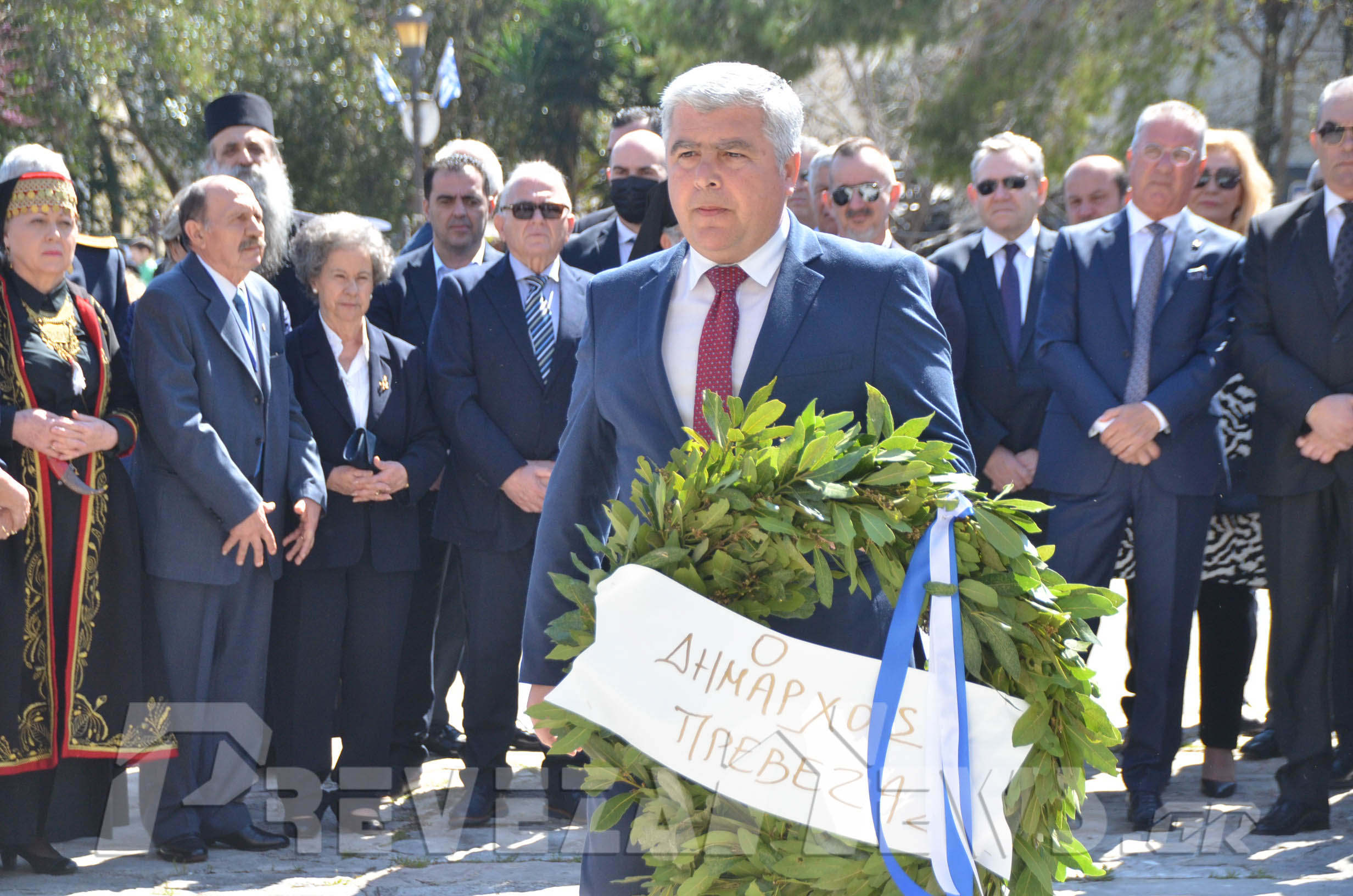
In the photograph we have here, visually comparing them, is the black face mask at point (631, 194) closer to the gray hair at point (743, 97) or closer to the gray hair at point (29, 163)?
the gray hair at point (29, 163)

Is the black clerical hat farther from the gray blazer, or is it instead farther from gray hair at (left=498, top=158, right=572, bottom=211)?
the gray blazer

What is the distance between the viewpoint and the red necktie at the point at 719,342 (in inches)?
105

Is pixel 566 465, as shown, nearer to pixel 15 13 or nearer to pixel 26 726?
pixel 26 726

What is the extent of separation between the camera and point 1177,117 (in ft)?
16.7

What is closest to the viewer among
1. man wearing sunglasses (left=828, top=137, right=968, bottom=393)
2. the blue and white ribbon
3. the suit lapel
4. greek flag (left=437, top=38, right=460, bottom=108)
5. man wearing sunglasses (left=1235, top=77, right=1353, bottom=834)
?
the blue and white ribbon

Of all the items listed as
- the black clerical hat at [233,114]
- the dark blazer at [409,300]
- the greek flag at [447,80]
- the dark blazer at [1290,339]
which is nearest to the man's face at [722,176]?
the dark blazer at [1290,339]

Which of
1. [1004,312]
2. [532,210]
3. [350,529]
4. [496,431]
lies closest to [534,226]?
[532,210]

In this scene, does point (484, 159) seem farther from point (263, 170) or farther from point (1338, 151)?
point (1338, 151)

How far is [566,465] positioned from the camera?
9.40 feet

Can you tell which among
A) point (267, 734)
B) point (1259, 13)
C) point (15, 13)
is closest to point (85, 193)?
point (15, 13)

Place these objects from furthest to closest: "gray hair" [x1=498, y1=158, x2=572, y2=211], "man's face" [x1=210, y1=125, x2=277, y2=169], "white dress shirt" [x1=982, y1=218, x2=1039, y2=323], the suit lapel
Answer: "man's face" [x1=210, y1=125, x2=277, y2=169], "white dress shirt" [x1=982, y1=218, x2=1039, y2=323], "gray hair" [x1=498, y1=158, x2=572, y2=211], the suit lapel

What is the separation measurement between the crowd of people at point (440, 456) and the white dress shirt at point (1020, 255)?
11mm

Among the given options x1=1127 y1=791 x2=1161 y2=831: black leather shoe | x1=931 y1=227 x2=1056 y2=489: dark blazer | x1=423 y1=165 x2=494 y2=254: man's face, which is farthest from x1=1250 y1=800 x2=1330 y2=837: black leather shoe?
x1=423 y1=165 x2=494 y2=254: man's face

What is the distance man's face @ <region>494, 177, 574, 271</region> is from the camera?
17.2 ft
